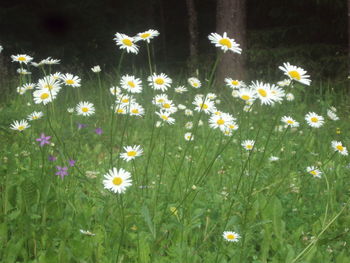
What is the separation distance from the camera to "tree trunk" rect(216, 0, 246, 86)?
6.50 meters

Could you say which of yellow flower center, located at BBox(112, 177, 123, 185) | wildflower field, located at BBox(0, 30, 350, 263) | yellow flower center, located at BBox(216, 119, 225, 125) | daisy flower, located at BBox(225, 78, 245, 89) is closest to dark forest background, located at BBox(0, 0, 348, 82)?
daisy flower, located at BBox(225, 78, 245, 89)

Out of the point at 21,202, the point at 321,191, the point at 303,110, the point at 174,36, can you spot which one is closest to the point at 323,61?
Result: the point at 303,110

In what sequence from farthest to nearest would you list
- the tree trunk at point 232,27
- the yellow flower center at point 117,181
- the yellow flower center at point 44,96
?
the tree trunk at point 232,27, the yellow flower center at point 44,96, the yellow flower center at point 117,181

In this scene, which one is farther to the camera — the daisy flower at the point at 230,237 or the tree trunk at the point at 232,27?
the tree trunk at the point at 232,27

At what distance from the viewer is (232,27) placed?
6.57 metres

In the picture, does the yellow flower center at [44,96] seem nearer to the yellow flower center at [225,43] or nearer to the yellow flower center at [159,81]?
the yellow flower center at [159,81]

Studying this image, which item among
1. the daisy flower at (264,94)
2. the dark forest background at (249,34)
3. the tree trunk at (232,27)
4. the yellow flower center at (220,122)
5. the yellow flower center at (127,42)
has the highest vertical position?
the dark forest background at (249,34)

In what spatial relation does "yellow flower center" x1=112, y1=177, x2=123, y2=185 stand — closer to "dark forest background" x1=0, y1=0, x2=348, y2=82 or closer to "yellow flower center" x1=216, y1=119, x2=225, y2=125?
"yellow flower center" x1=216, y1=119, x2=225, y2=125

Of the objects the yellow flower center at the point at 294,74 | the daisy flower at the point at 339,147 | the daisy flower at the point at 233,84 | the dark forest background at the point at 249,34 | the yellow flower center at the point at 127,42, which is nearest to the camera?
the yellow flower center at the point at 294,74

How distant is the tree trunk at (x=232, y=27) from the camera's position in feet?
21.3

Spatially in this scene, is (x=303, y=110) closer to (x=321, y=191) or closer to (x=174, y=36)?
(x=321, y=191)

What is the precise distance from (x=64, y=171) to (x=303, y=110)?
3565 mm

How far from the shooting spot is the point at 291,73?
4.50 ft

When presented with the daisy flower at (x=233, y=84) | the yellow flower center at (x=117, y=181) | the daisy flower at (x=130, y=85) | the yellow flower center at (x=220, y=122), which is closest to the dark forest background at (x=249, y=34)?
the daisy flower at (x=233, y=84)
